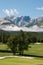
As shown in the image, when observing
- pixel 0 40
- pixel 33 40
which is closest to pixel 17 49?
pixel 0 40

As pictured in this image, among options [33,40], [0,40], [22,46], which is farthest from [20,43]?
[33,40]

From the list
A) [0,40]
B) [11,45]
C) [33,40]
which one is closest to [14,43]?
[11,45]

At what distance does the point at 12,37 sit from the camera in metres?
79.6

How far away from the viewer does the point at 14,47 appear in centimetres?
7862

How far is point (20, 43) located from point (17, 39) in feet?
7.70

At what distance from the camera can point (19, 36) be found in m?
80.9

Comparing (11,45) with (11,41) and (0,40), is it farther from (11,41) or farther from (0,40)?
(0,40)

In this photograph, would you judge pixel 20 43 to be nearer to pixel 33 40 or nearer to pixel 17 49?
pixel 17 49

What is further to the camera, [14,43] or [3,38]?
[3,38]

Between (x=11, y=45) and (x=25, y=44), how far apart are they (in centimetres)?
485

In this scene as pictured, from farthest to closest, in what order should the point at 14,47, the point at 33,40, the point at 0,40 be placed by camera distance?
the point at 33,40 < the point at 0,40 < the point at 14,47

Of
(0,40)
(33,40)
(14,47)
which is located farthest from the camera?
(33,40)

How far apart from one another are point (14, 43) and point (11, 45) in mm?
1200

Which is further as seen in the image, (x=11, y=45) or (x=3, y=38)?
(x=3, y=38)
